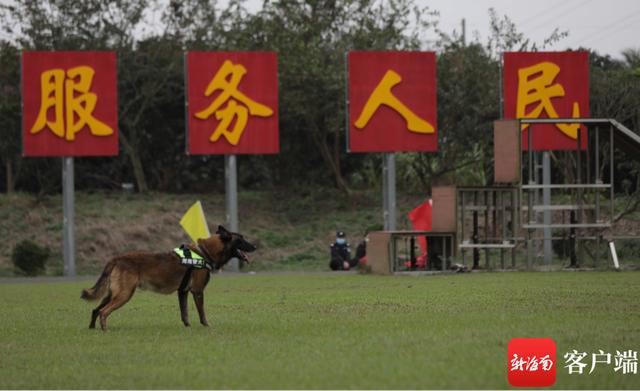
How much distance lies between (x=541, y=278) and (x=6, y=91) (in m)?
25.6

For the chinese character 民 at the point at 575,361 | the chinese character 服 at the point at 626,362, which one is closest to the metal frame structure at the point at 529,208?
the chinese character 服 at the point at 626,362

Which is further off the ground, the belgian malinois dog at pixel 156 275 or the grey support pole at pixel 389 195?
the grey support pole at pixel 389 195

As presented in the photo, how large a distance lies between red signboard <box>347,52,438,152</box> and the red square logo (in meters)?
24.5

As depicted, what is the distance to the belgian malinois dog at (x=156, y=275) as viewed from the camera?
14906 millimetres

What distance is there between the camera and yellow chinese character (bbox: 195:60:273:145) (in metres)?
35.1

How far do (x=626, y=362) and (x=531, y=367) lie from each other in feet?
4.03

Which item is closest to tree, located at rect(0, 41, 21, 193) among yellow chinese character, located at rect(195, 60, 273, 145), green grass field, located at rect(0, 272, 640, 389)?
yellow chinese character, located at rect(195, 60, 273, 145)

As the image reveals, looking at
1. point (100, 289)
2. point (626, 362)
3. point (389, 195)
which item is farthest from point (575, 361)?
point (389, 195)

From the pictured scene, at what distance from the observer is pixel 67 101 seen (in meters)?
34.9

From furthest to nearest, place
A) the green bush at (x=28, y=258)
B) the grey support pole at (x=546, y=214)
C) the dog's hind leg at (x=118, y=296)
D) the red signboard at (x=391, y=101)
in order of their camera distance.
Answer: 1. the green bush at (x=28, y=258)
2. the red signboard at (x=391, y=101)
3. the grey support pole at (x=546, y=214)
4. the dog's hind leg at (x=118, y=296)

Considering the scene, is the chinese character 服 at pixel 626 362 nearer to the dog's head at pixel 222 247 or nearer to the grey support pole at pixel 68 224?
the dog's head at pixel 222 247

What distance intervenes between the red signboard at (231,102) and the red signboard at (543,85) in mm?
7079

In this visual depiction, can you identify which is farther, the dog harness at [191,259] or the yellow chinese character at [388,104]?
the yellow chinese character at [388,104]

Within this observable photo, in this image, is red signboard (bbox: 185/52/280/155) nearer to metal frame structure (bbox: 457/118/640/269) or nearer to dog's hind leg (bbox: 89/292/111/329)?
metal frame structure (bbox: 457/118/640/269)
